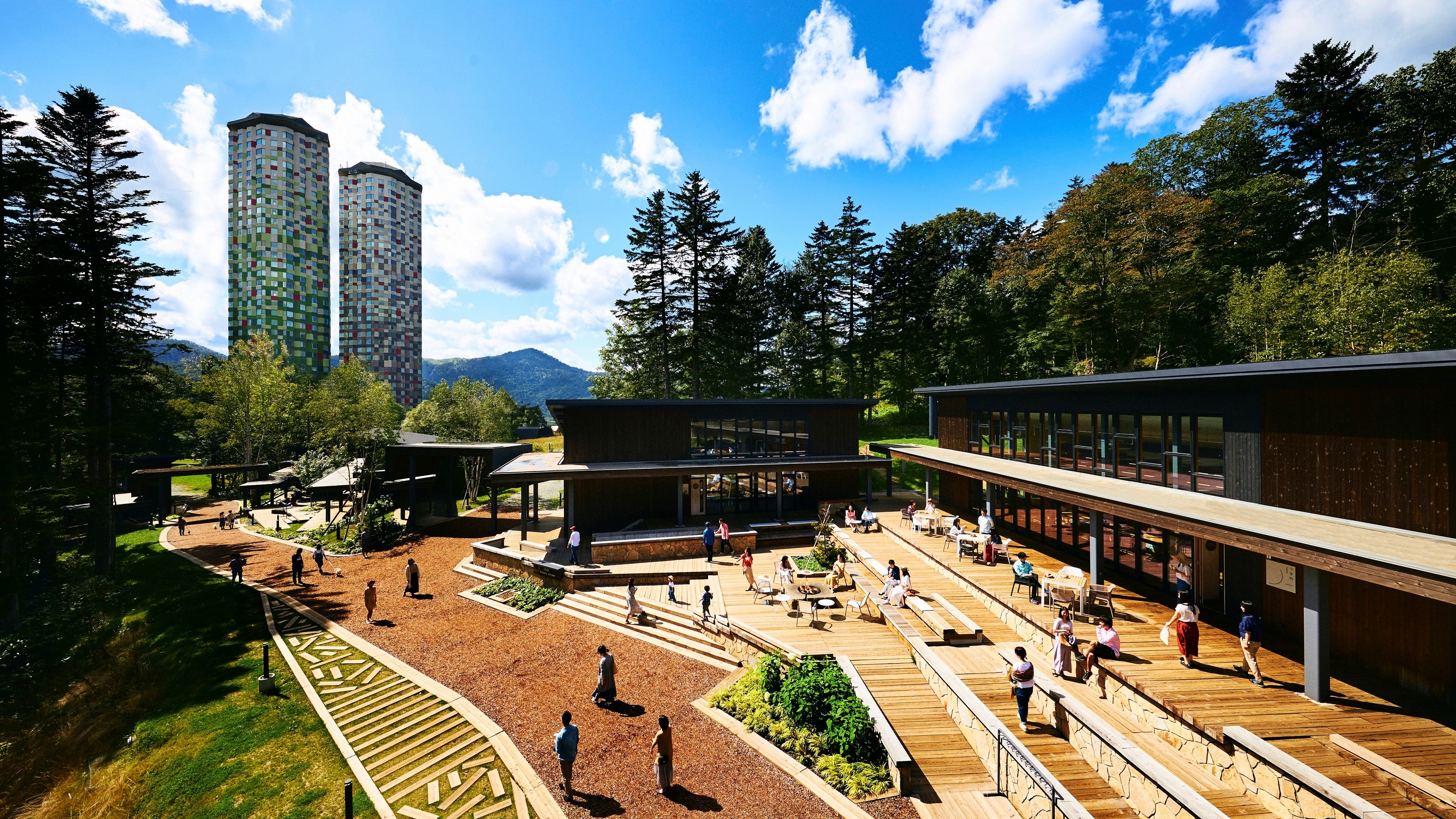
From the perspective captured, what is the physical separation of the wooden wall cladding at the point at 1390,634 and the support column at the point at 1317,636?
0.73m

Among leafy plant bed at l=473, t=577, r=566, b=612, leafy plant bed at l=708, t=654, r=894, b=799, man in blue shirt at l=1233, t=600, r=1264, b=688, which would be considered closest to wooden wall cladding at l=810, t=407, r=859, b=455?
leafy plant bed at l=473, t=577, r=566, b=612

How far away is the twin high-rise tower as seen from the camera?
9550 centimetres

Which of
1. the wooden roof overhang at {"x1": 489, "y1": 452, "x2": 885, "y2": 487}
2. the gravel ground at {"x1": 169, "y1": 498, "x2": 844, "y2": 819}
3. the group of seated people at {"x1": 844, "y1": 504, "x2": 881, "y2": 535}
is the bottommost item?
the gravel ground at {"x1": 169, "y1": 498, "x2": 844, "y2": 819}

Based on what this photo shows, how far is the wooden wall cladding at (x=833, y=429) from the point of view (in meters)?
24.8

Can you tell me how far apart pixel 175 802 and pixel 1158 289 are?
4461 cm

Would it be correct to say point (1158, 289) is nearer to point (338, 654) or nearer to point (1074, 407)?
point (1074, 407)

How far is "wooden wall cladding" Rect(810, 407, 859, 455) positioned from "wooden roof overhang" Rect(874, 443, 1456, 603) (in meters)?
10.1

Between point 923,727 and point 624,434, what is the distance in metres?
16.9

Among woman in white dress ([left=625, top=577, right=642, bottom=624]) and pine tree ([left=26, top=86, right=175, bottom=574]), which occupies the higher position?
pine tree ([left=26, top=86, right=175, bottom=574])

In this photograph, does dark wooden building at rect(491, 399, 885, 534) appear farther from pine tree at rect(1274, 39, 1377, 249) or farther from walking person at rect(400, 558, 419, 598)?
pine tree at rect(1274, 39, 1377, 249)

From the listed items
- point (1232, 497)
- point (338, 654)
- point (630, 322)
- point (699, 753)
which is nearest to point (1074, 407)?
point (1232, 497)

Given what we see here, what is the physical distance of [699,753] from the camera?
8906 millimetres

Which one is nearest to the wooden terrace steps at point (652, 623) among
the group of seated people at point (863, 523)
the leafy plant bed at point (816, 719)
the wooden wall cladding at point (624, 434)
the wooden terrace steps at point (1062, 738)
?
the leafy plant bed at point (816, 719)

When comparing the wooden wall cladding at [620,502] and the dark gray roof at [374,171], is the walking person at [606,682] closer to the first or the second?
the wooden wall cladding at [620,502]
